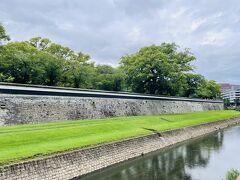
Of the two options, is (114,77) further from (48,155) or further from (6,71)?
(48,155)

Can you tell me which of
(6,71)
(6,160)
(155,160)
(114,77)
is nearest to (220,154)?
(155,160)

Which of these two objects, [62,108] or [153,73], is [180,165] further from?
[153,73]

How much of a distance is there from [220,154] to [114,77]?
3611cm

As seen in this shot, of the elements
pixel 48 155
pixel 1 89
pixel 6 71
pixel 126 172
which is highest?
pixel 6 71

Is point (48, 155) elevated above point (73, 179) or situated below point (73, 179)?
above

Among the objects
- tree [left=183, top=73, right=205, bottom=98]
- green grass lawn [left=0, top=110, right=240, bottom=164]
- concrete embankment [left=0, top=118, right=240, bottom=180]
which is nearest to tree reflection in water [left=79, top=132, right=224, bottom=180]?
concrete embankment [left=0, top=118, right=240, bottom=180]

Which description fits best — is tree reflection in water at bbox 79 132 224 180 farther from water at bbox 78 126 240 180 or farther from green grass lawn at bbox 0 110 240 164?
green grass lawn at bbox 0 110 240 164

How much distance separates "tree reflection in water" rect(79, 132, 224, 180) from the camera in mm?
16734

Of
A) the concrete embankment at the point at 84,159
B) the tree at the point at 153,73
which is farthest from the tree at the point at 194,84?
the concrete embankment at the point at 84,159

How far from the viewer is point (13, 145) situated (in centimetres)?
1586

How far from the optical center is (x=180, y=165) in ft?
65.3

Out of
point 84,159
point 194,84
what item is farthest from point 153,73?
point 84,159

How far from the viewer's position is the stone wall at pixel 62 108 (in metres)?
23.8

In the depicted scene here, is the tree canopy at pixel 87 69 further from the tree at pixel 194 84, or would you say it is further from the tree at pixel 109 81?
the tree at pixel 194 84
